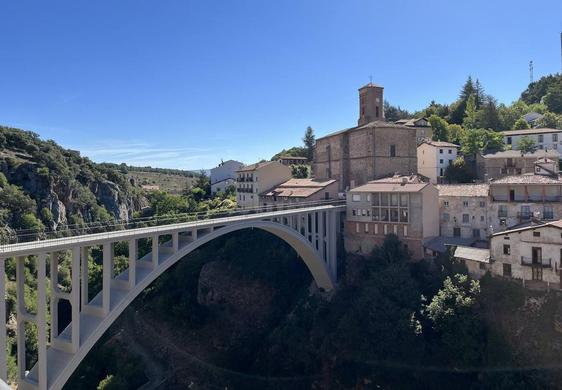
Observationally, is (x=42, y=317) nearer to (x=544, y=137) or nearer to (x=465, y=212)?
(x=465, y=212)

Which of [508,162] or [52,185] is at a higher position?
[508,162]

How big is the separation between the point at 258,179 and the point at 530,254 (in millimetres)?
28149

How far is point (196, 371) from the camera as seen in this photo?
3195cm

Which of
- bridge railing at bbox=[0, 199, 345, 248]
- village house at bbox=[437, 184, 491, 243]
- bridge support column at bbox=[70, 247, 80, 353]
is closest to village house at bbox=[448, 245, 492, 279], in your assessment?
village house at bbox=[437, 184, 491, 243]

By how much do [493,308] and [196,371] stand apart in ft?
71.1

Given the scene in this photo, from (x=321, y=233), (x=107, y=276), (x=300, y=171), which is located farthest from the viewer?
(x=300, y=171)

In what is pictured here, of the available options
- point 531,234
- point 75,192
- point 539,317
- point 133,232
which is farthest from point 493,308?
point 75,192

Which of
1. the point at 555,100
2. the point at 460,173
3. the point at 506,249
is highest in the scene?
the point at 555,100

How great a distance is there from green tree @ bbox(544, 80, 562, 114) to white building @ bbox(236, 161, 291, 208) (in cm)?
4342

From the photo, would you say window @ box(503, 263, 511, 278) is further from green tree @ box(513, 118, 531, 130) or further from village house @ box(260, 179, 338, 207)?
green tree @ box(513, 118, 531, 130)

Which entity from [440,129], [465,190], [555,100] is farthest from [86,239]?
[555,100]

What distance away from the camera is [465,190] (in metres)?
31.2

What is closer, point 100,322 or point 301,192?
point 100,322

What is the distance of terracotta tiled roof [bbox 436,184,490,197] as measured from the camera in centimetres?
3034
